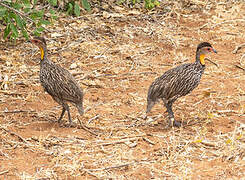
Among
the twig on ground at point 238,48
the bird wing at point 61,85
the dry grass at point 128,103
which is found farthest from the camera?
the twig on ground at point 238,48

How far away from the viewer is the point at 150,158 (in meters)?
6.17

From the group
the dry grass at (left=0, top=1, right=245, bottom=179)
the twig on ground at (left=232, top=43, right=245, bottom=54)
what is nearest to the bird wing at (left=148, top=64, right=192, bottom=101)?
the dry grass at (left=0, top=1, right=245, bottom=179)

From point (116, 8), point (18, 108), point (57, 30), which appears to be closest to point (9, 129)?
point (18, 108)

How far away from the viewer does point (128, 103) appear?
27.8 feet

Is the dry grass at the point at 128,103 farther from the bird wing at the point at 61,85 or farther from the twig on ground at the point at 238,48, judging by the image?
the bird wing at the point at 61,85

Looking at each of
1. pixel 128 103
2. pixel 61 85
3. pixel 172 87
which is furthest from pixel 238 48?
pixel 61 85

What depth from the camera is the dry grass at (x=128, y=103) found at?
6.00 metres

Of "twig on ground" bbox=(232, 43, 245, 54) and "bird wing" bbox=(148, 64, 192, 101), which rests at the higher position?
"twig on ground" bbox=(232, 43, 245, 54)

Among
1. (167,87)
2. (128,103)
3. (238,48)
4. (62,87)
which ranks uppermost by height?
(238,48)

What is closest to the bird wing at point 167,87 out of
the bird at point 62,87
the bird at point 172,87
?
the bird at point 172,87

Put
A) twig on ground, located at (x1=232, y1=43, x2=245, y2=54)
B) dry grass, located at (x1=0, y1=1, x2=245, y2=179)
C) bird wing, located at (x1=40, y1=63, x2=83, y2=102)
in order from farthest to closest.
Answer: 1. twig on ground, located at (x1=232, y1=43, x2=245, y2=54)
2. bird wing, located at (x1=40, y1=63, x2=83, y2=102)
3. dry grass, located at (x1=0, y1=1, x2=245, y2=179)

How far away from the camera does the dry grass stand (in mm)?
6000

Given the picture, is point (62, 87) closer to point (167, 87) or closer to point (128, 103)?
point (128, 103)

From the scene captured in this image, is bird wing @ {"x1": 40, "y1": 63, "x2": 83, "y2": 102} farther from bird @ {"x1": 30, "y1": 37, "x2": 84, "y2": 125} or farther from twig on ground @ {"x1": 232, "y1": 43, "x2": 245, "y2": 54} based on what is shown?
twig on ground @ {"x1": 232, "y1": 43, "x2": 245, "y2": 54}
